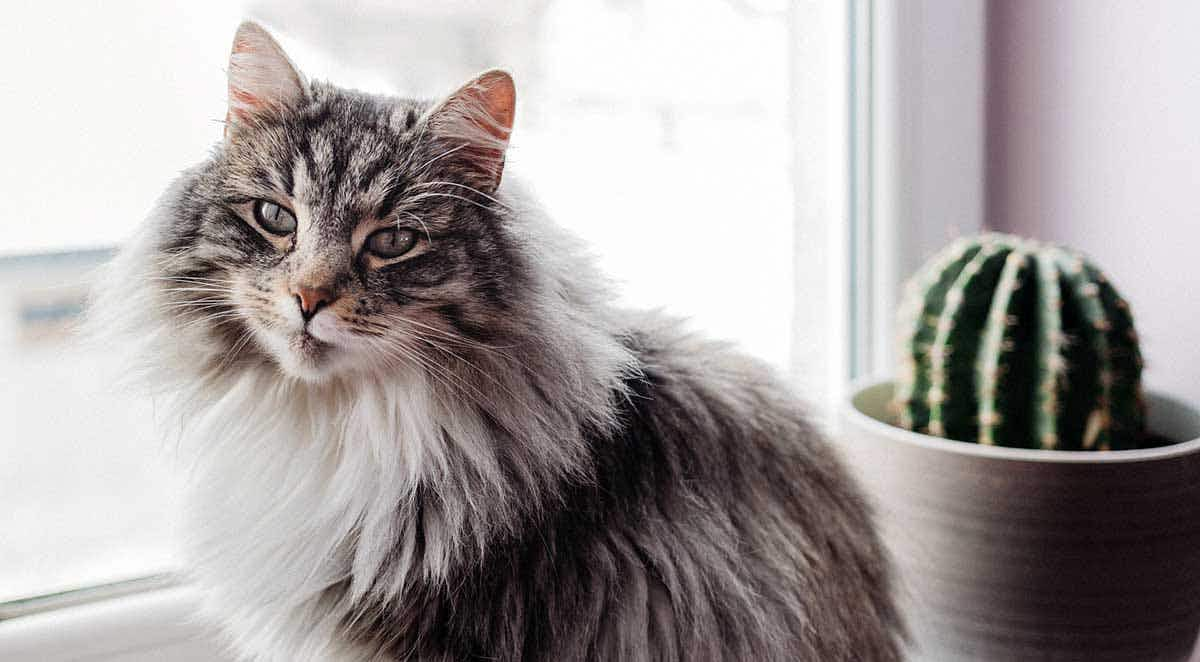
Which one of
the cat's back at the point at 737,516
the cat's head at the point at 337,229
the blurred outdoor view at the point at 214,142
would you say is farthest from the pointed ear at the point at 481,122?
the cat's back at the point at 737,516

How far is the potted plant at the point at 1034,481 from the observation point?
1.08 metres

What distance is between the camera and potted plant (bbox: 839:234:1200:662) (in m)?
1.08

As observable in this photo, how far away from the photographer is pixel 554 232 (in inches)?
37.3

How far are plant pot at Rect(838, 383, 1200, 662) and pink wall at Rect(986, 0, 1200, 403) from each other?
271 millimetres

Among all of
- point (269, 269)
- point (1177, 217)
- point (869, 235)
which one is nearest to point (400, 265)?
point (269, 269)

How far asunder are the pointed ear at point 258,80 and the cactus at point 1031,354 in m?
0.73

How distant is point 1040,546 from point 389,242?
734 millimetres

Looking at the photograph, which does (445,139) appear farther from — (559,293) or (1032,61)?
(1032,61)

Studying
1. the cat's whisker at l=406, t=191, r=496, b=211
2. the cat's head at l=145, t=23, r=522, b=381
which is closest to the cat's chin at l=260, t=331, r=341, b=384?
the cat's head at l=145, t=23, r=522, b=381

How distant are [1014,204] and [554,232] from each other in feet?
3.02

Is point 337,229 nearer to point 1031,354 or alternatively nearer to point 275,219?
point 275,219

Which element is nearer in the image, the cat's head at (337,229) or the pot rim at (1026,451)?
the cat's head at (337,229)

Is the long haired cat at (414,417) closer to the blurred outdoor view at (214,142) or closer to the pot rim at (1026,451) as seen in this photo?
the blurred outdoor view at (214,142)

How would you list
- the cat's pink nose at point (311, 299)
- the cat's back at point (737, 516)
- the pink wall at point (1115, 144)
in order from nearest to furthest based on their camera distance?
the cat's pink nose at point (311, 299)
the cat's back at point (737, 516)
the pink wall at point (1115, 144)
